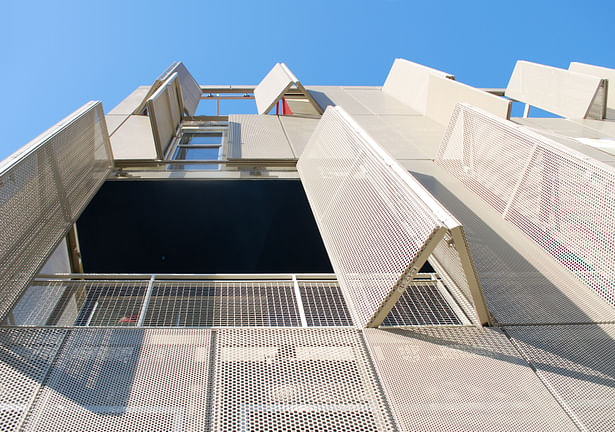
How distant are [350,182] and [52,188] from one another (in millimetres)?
3159

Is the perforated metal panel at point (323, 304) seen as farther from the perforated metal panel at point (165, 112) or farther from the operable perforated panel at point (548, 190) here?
the perforated metal panel at point (165, 112)

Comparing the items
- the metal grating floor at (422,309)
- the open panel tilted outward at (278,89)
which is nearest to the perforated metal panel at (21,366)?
the metal grating floor at (422,309)

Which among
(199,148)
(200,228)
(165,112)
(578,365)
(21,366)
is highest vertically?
(165,112)

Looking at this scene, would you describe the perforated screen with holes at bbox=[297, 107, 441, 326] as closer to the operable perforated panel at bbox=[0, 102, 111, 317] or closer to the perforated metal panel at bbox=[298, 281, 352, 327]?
the perforated metal panel at bbox=[298, 281, 352, 327]

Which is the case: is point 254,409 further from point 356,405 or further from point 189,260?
point 189,260

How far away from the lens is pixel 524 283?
4148 mm

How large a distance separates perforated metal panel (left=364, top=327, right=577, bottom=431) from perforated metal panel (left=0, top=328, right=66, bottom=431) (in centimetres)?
215

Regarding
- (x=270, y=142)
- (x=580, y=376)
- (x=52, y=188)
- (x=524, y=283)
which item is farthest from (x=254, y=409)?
(x=270, y=142)

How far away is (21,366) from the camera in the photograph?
283cm

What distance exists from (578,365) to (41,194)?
16.1 feet

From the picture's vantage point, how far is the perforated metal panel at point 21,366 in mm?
Result: 2494

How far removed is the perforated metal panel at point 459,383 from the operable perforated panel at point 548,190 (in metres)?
1.40

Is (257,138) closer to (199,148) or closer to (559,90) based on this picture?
(199,148)

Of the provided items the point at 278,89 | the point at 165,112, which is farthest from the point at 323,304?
the point at 278,89
